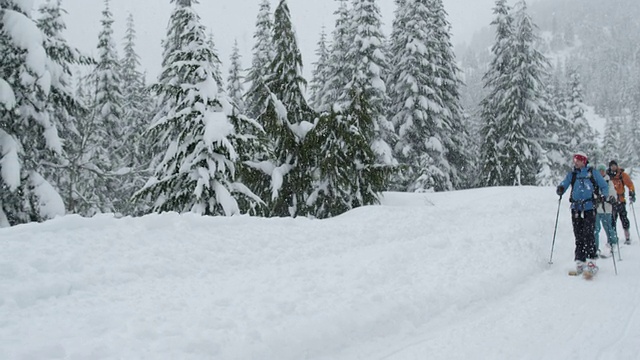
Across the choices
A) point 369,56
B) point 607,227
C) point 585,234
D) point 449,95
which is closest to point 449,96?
point 449,95

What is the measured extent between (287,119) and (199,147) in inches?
134

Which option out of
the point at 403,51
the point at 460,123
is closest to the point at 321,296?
the point at 403,51

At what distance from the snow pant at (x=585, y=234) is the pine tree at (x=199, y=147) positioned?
281 inches

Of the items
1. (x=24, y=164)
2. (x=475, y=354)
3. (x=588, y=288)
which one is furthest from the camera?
(x=24, y=164)

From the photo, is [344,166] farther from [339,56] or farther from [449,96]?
[449,96]

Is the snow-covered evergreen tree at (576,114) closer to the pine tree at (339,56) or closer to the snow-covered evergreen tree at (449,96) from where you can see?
the snow-covered evergreen tree at (449,96)

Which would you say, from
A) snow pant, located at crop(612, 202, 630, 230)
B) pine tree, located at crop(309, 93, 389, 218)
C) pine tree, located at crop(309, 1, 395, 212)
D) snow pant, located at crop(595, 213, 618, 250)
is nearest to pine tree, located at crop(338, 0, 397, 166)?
pine tree, located at crop(309, 1, 395, 212)

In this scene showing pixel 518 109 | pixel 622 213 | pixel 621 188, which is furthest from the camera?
pixel 518 109

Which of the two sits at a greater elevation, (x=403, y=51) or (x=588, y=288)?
(x=403, y=51)

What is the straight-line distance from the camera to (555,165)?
91.7 feet

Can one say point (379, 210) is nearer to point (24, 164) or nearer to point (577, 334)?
point (577, 334)

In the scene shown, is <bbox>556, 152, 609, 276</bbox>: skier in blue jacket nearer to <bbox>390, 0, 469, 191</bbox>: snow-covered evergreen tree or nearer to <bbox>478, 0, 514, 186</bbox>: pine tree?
<bbox>390, 0, 469, 191</bbox>: snow-covered evergreen tree

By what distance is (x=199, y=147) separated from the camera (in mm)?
9875

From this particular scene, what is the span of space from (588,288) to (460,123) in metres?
21.4
